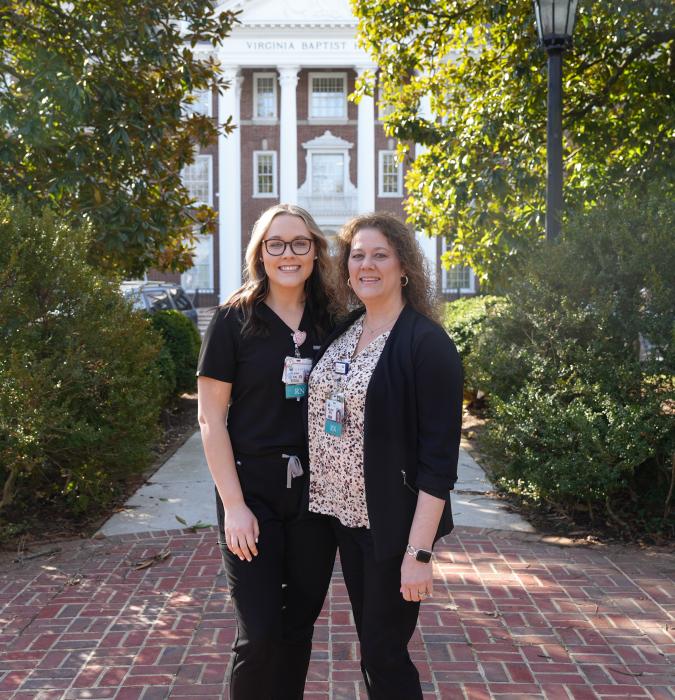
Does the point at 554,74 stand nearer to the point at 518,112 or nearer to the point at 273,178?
the point at 518,112

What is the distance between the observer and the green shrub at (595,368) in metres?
5.28

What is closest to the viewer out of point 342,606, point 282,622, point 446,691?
point 282,622

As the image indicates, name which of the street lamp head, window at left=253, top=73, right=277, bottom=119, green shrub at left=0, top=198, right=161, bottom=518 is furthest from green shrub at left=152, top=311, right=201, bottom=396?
window at left=253, top=73, right=277, bottom=119

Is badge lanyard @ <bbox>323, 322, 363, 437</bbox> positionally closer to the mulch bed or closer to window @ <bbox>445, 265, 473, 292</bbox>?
the mulch bed

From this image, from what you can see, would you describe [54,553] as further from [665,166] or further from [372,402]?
[665,166]

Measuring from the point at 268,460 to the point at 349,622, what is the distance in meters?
1.82

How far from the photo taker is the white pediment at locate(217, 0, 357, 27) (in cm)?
4019

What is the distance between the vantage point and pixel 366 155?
40.3m

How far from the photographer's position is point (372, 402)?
96.7 inches

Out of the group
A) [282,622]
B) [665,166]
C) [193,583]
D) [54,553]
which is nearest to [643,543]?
[193,583]

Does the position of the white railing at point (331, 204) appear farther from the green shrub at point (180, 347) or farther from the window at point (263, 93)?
the green shrub at point (180, 347)

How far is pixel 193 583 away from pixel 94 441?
151 centimetres

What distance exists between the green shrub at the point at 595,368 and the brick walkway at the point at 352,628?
559 millimetres

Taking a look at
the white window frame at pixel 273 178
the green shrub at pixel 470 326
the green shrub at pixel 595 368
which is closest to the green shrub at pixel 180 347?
the green shrub at pixel 470 326
